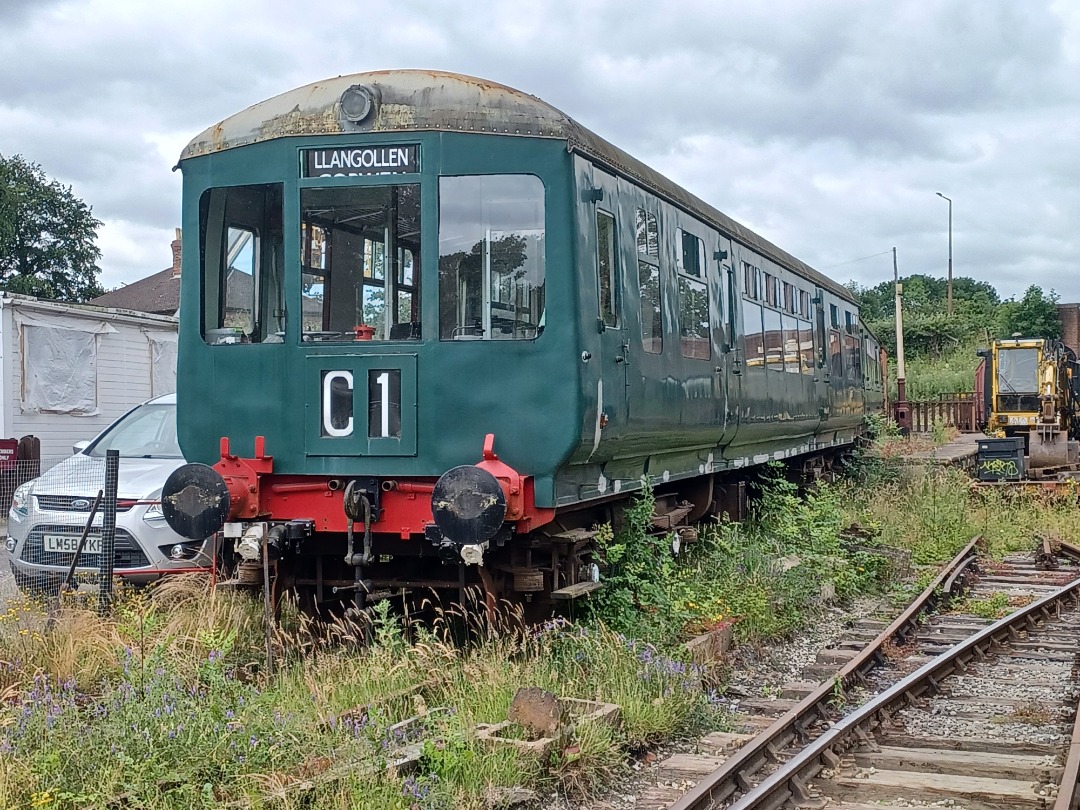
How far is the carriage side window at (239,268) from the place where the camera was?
7.38 metres

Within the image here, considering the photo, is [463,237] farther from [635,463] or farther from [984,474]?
[984,474]

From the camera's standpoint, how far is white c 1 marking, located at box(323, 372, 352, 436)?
6.95m

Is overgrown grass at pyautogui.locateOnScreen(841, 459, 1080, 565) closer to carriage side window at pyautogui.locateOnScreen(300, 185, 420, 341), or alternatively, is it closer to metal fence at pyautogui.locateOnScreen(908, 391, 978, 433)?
carriage side window at pyautogui.locateOnScreen(300, 185, 420, 341)

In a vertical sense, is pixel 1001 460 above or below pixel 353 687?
above

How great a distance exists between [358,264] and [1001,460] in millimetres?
16940

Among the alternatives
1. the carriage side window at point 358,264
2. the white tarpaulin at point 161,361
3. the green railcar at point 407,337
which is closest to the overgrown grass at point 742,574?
the green railcar at point 407,337

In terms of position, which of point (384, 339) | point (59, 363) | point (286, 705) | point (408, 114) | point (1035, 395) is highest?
point (408, 114)

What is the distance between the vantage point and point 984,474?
2073cm

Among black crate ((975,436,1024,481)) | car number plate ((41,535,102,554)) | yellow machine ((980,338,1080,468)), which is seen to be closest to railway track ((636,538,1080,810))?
car number plate ((41,535,102,554))

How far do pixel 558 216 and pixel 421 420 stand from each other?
1.43m

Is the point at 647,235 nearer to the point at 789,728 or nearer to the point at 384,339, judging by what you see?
the point at 384,339

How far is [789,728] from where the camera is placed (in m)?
6.14

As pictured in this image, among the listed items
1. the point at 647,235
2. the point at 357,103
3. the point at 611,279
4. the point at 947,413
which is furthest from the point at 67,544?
the point at 947,413

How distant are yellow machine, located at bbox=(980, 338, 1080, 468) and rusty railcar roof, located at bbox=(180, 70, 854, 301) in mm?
18812
